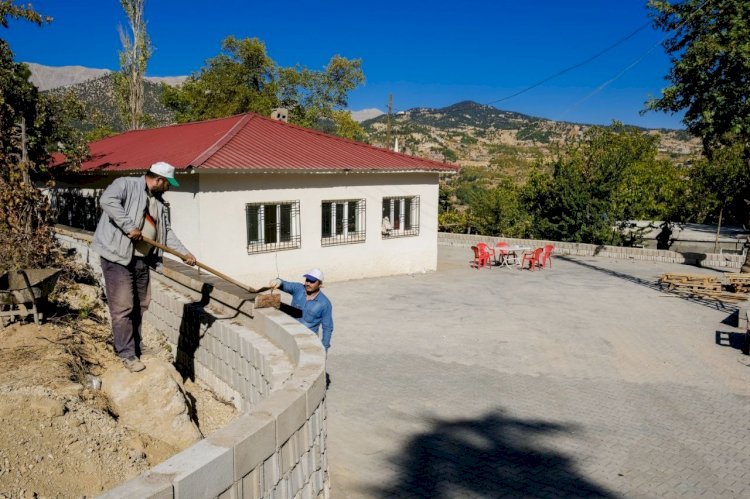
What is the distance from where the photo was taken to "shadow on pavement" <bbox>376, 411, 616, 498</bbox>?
4.96m

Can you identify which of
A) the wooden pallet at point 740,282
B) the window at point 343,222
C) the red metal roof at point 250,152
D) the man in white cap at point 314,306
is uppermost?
the red metal roof at point 250,152

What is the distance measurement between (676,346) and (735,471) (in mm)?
5148

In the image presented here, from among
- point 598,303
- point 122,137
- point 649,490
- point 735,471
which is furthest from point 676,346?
Result: point 122,137

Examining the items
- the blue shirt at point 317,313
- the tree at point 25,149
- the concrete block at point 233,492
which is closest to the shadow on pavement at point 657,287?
the blue shirt at point 317,313

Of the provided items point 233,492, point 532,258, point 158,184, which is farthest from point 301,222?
point 233,492

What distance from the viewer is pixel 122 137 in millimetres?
23438

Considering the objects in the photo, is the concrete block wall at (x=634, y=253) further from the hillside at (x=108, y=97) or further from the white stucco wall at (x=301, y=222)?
the hillside at (x=108, y=97)

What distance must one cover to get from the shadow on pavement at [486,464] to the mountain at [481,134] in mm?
85110

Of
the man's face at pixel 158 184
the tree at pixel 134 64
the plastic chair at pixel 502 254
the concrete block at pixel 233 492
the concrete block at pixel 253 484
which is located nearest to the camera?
the concrete block at pixel 233 492

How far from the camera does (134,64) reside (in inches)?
1230

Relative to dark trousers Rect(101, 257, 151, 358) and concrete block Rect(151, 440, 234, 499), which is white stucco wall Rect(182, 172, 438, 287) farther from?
concrete block Rect(151, 440, 234, 499)

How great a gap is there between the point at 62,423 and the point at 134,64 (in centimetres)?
3160

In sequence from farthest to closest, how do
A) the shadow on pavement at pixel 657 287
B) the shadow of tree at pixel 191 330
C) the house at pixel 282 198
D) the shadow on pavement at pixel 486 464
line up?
the shadow on pavement at pixel 657 287 → the house at pixel 282 198 → the shadow of tree at pixel 191 330 → the shadow on pavement at pixel 486 464

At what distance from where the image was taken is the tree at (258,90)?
35.0 m
